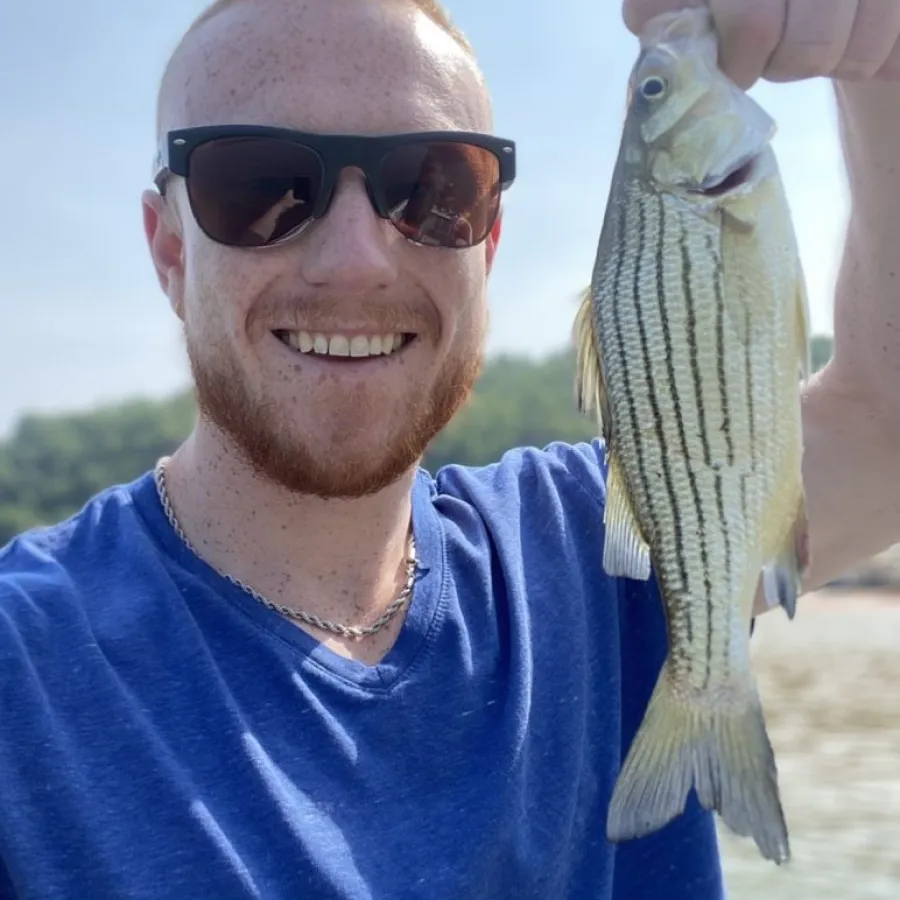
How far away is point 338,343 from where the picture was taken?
2.25m

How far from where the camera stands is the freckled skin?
224cm

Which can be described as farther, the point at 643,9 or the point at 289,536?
the point at 289,536

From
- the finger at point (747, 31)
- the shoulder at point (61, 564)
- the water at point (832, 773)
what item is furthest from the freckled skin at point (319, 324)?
the water at point (832, 773)

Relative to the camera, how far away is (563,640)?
2.29m

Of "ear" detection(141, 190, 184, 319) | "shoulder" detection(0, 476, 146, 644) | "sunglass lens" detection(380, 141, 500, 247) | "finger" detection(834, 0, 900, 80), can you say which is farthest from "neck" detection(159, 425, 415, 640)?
"finger" detection(834, 0, 900, 80)

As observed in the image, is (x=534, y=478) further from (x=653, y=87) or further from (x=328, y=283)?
(x=653, y=87)

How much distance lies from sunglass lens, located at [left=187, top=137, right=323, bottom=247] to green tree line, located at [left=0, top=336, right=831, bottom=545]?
53645 millimetres

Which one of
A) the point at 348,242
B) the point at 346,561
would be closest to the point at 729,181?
the point at 348,242

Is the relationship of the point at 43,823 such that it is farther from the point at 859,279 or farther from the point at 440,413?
the point at 859,279

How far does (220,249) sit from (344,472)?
20.5 inches

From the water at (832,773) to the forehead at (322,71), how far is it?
150 cm

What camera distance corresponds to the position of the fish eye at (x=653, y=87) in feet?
6.24

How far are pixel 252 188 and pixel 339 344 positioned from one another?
1.14 ft

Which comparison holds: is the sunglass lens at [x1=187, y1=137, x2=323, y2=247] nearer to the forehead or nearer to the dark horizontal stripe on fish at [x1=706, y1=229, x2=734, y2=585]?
the forehead
